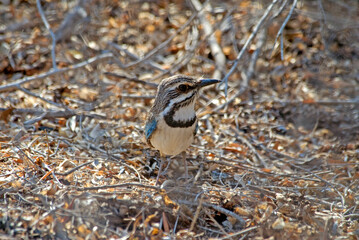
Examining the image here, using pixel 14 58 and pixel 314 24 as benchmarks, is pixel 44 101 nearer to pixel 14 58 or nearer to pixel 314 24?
pixel 14 58

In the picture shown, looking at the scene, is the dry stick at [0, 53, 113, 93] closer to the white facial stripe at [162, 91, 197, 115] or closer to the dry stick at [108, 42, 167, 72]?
the dry stick at [108, 42, 167, 72]

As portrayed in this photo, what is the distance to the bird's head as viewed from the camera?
18.5ft

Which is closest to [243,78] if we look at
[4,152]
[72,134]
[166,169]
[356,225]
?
[166,169]

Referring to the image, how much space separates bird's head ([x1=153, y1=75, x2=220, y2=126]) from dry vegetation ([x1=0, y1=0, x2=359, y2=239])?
428mm

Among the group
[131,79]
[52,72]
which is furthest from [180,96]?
[131,79]

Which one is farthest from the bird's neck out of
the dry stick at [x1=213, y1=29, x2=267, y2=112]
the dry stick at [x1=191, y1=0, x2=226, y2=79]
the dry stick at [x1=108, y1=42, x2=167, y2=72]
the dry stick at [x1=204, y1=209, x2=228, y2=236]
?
the dry stick at [x1=108, y1=42, x2=167, y2=72]

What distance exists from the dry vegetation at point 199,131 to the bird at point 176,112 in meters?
0.46

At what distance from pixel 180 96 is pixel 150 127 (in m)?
0.66

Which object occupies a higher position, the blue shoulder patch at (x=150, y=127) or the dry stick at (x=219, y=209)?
the blue shoulder patch at (x=150, y=127)

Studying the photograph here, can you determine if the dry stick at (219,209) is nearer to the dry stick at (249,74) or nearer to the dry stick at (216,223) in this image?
the dry stick at (216,223)

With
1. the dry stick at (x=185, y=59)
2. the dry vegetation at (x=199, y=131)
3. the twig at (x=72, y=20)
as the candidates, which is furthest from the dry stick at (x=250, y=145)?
the twig at (x=72, y=20)

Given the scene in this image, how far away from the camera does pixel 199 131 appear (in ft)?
24.7

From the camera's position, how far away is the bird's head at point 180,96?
5645 millimetres

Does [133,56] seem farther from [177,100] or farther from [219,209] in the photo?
[219,209]
